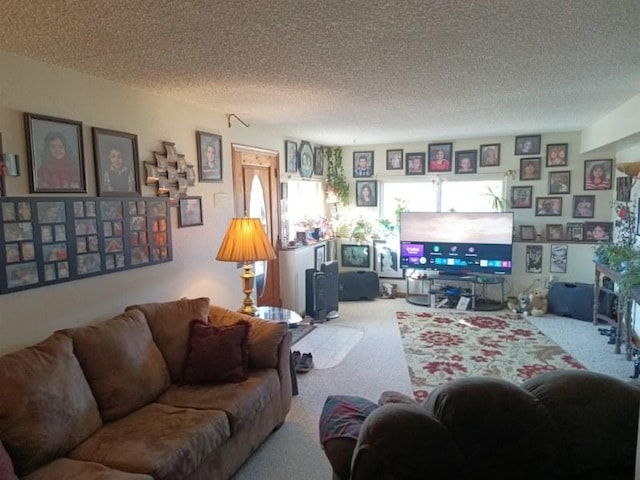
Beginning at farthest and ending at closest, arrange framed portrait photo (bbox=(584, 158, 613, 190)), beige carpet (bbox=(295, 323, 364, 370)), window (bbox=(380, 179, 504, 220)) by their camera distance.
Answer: window (bbox=(380, 179, 504, 220))
framed portrait photo (bbox=(584, 158, 613, 190))
beige carpet (bbox=(295, 323, 364, 370))

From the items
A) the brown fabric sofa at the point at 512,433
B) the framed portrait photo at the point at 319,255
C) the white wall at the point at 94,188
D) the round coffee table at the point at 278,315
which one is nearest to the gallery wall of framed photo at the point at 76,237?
the white wall at the point at 94,188

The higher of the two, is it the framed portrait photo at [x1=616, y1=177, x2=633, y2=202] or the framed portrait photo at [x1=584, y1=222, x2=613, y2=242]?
the framed portrait photo at [x1=616, y1=177, x2=633, y2=202]

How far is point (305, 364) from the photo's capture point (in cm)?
377

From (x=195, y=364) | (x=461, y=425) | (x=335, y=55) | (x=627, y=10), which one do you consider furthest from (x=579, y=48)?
(x=195, y=364)

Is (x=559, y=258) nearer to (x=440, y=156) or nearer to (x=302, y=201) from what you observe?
(x=440, y=156)

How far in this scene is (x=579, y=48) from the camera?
7.50 ft

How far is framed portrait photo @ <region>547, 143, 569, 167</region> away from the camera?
18.3 feet

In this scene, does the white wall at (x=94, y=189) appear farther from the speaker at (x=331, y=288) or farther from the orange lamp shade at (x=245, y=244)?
the speaker at (x=331, y=288)

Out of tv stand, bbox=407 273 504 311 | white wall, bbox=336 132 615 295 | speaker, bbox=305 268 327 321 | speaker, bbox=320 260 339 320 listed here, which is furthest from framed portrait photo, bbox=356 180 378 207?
speaker, bbox=305 268 327 321

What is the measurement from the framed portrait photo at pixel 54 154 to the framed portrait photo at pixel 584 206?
5707 mm

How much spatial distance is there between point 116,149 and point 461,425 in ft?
8.67

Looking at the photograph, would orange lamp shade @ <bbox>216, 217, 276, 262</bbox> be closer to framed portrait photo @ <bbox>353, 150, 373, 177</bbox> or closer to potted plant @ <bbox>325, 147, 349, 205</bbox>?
potted plant @ <bbox>325, 147, 349, 205</bbox>

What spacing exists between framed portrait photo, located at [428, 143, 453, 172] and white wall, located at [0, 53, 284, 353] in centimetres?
304

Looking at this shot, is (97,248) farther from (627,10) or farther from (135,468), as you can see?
(627,10)
